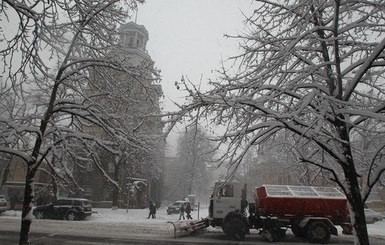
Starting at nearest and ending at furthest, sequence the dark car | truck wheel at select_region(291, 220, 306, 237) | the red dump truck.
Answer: the red dump truck < truck wheel at select_region(291, 220, 306, 237) < the dark car

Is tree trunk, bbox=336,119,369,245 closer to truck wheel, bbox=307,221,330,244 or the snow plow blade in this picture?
truck wheel, bbox=307,221,330,244

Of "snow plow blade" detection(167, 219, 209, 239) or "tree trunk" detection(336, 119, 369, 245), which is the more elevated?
"tree trunk" detection(336, 119, 369, 245)

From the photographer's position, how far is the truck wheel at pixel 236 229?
15.6m

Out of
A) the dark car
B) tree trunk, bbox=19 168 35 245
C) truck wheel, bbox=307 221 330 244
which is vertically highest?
tree trunk, bbox=19 168 35 245

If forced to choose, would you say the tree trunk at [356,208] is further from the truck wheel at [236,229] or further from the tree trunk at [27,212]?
the truck wheel at [236,229]

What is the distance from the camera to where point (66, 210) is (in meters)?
24.6

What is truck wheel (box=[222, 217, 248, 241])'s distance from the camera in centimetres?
1565

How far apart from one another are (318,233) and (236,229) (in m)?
3.93

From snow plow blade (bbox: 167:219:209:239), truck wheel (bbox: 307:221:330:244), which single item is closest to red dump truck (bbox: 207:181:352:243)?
truck wheel (bbox: 307:221:330:244)

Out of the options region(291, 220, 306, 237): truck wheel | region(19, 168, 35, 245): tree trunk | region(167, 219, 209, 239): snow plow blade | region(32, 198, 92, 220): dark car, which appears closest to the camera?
region(19, 168, 35, 245): tree trunk

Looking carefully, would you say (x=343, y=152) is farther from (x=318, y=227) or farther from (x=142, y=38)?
Result: (x=142, y=38)

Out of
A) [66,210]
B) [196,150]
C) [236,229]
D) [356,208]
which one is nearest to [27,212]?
[196,150]

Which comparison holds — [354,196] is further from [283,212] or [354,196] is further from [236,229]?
[283,212]

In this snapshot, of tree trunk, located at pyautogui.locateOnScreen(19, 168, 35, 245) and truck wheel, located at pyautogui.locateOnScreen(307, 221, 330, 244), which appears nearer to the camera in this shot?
tree trunk, located at pyautogui.locateOnScreen(19, 168, 35, 245)
